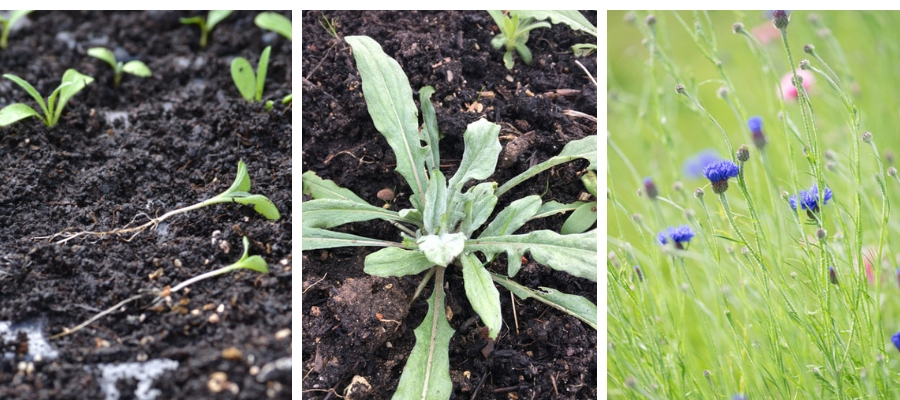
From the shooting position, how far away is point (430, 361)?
2.80 feet

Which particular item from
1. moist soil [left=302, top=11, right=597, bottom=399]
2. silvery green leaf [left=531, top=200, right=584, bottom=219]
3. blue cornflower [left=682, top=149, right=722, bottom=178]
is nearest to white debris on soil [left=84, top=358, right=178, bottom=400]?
moist soil [left=302, top=11, right=597, bottom=399]

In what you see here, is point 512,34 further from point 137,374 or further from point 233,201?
point 137,374

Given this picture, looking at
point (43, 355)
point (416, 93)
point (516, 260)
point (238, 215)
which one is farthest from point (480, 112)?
point (43, 355)

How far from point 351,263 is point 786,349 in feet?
1.79

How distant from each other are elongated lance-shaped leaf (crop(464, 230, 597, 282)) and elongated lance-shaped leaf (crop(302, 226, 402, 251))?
125mm

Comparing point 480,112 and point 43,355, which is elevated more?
point 480,112

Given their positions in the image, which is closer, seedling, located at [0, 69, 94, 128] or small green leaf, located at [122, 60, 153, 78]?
seedling, located at [0, 69, 94, 128]

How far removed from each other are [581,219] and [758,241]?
0.22 m

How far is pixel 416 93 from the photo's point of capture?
0.98 m

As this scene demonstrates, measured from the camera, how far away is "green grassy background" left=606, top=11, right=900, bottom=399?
827 millimetres

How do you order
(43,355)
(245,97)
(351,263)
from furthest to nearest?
1. (245,97)
2. (351,263)
3. (43,355)

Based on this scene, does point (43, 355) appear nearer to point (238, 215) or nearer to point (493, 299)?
point (238, 215)

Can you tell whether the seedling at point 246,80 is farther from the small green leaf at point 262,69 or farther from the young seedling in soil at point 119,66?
the young seedling in soil at point 119,66

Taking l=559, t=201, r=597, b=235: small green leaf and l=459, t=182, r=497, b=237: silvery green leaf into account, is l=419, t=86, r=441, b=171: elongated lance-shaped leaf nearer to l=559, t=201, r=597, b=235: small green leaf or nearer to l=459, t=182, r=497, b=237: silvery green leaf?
l=459, t=182, r=497, b=237: silvery green leaf
